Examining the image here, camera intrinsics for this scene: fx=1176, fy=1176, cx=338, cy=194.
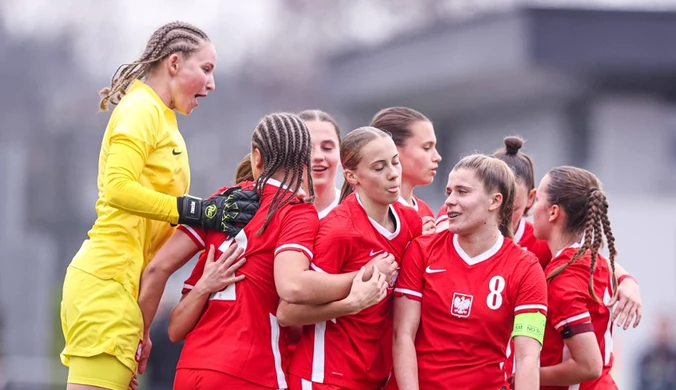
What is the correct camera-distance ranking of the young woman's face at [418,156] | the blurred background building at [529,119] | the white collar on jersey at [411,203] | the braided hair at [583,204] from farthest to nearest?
the blurred background building at [529,119]
the young woman's face at [418,156]
the white collar on jersey at [411,203]
the braided hair at [583,204]

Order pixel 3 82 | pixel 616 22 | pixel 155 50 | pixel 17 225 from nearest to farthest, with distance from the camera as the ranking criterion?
pixel 155 50, pixel 616 22, pixel 17 225, pixel 3 82

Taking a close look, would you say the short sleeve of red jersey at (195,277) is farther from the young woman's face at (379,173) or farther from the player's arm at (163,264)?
the young woman's face at (379,173)

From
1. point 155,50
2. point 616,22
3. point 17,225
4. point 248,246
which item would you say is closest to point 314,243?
point 248,246

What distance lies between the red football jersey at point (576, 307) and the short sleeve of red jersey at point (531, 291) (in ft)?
1.03

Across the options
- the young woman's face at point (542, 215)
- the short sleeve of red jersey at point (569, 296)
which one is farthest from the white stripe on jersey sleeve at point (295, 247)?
the young woman's face at point (542, 215)

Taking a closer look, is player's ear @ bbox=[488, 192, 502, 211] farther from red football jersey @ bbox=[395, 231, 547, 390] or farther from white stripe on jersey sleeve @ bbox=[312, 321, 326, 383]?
white stripe on jersey sleeve @ bbox=[312, 321, 326, 383]

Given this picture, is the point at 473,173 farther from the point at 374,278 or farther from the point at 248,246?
the point at 248,246

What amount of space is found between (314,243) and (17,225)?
50.9 feet

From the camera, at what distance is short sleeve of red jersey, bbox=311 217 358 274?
5031 mm

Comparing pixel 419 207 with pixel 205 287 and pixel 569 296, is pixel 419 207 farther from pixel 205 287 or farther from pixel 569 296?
pixel 205 287

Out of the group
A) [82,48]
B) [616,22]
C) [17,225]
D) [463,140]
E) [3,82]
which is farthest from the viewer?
[82,48]

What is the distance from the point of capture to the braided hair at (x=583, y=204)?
5.54m

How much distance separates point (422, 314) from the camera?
5.18 m

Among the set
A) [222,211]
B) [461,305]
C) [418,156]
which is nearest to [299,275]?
[222,211]
